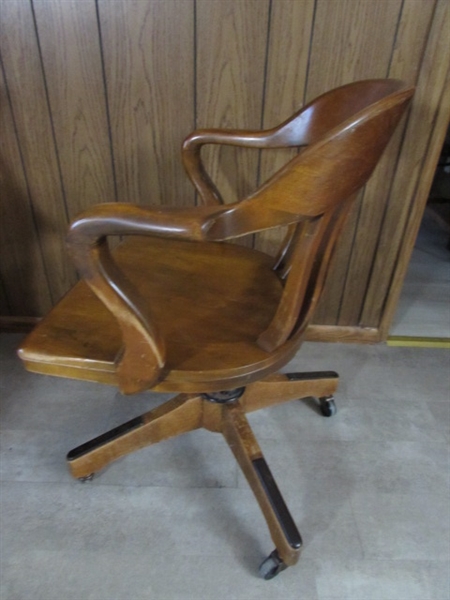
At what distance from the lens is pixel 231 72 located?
1.08 m

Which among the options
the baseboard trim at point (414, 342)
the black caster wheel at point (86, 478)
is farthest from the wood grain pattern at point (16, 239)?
the baseboard trim at point (414, 342)

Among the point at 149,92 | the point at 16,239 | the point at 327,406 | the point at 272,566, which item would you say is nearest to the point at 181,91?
the point at 149,92

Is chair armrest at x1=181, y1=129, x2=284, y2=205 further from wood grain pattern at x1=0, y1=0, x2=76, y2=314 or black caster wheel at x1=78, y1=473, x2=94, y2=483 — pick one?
black caster wheel at x1=78, y1=473, x2=94, y2=483

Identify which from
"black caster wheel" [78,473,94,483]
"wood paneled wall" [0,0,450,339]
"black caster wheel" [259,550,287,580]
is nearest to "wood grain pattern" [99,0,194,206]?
"wood paneled wall" [0,0,450,339]

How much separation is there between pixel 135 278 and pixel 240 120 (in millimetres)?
517

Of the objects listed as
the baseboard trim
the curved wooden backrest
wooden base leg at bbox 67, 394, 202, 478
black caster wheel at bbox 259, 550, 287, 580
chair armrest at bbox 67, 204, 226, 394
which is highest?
the curved wooden backrest

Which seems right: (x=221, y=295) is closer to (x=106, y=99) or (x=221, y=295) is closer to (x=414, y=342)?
(x=106, y=99)

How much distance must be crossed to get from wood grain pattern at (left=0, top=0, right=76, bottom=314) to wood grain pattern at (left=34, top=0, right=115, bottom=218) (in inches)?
1.0

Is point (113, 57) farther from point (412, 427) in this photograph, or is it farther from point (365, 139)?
point (412, 427)

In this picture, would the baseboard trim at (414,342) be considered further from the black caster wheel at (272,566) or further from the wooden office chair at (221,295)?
the black caster wheel at (272,566)

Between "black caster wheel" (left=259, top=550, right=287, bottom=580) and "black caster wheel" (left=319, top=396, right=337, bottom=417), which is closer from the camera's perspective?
"black caster wheel" (left=259, top=550, right=287, bottom=580)

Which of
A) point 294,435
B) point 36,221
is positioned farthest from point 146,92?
point 294,435

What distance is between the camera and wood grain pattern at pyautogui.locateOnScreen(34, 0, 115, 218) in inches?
40.7

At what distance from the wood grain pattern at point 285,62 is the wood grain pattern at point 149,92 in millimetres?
188
